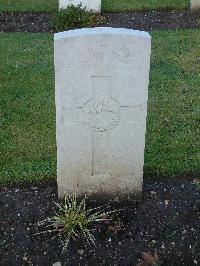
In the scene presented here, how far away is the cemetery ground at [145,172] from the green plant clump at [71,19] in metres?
0.97

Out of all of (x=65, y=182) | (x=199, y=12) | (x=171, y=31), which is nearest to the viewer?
(x=65, y=182)

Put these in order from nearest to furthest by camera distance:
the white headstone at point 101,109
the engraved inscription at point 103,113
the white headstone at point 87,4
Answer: the white headstone at point 101,109 → the engraved inscription at point 103,113 → the white headstone at point 87,4

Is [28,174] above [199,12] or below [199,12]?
below

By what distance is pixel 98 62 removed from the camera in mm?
4355

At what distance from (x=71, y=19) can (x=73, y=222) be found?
5.70 meters

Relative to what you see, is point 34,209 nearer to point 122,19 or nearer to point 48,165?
point 48,165

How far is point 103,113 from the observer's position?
183 inches

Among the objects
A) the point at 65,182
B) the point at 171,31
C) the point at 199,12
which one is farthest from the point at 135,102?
the point at 199,12

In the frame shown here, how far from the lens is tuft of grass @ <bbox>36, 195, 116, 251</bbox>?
4715 mm

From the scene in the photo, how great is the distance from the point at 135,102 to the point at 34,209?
1456mm

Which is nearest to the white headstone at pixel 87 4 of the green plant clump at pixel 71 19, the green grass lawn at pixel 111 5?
the green plant clump at pixel 71 19

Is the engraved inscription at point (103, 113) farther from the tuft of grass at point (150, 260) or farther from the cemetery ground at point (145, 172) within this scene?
the tuft of grass at point (150, 260)

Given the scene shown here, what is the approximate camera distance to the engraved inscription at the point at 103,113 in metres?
4.57

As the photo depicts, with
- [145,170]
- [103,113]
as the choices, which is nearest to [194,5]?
[145,170]
